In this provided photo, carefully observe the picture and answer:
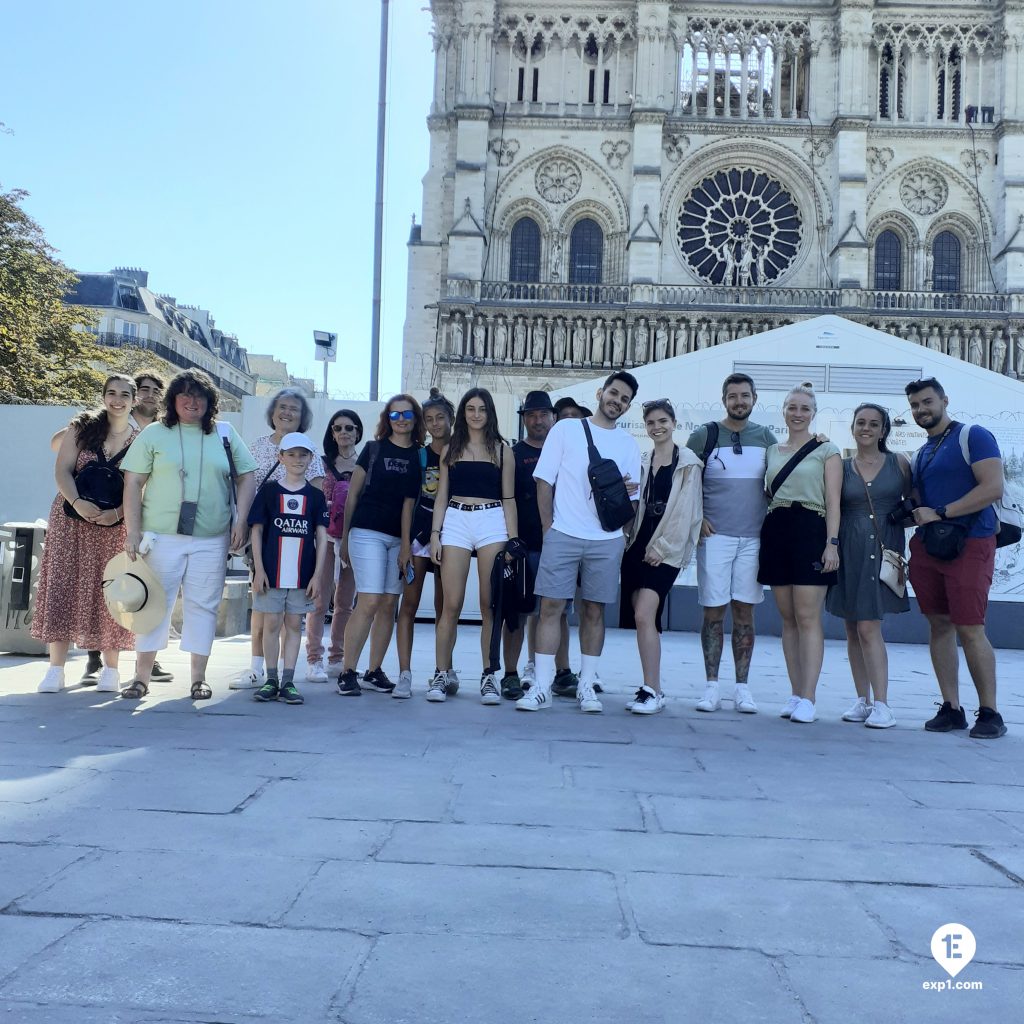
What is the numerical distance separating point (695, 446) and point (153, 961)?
4598mm

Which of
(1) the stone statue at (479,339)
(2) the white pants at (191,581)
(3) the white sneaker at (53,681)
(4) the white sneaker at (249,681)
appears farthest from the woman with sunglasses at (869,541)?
(1) the stone statue at (479,339)

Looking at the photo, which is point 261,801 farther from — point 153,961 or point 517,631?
point 517,631

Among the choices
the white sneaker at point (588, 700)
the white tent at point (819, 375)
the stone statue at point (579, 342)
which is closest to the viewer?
the white sneaker at point (588, 700)

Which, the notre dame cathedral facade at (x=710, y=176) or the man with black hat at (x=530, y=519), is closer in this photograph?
the man with black hat at (x=530, y=519)

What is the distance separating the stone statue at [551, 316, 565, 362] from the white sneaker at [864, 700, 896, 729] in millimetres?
25724

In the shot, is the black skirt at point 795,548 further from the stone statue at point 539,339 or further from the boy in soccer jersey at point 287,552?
the stone statue at point 539,339

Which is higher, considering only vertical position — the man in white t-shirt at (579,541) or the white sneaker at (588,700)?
the man in white t-shirt at (579,541)

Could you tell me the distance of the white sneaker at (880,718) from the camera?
577cm

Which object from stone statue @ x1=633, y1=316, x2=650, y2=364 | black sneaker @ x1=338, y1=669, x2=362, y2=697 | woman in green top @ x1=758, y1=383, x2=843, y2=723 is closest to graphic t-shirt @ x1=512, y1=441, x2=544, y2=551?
black sneaker @ x1=338, y1=669, x2=362, y2=697

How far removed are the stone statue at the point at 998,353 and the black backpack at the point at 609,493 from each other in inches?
1092

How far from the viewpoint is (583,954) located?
239 cm

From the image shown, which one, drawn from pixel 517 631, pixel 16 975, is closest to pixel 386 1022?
pixel 16 975

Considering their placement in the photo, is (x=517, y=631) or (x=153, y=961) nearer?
(x=153, y=961)

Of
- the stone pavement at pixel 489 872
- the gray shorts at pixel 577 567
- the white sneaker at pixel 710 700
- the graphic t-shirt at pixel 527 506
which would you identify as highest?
the graphic t-shirt at pixel 527 506
